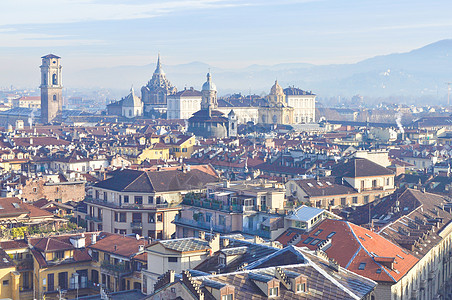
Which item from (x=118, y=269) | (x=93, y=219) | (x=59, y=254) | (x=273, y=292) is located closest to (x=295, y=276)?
(x=273, y=292)

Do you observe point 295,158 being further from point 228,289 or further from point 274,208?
point 228,289

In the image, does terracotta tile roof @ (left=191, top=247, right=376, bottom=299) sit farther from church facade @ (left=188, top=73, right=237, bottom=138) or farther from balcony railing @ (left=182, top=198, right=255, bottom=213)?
church facade @ (left=188, top=73, right=237, bottom=138)

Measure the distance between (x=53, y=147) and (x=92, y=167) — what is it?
23.1m

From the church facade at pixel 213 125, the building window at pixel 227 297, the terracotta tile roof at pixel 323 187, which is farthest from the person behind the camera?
the church facade at pixel 213 125

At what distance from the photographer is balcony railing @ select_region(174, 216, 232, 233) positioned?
45.3m

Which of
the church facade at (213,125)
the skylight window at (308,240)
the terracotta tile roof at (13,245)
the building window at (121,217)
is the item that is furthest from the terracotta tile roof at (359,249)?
the church facade at (213,125)

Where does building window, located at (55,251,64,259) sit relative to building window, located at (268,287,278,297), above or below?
below

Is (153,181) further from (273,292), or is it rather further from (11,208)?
(273,292)

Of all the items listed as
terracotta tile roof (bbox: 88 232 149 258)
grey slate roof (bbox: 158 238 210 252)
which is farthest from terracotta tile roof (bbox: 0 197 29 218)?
grey slate roof (bbox: 158 238 210 252)

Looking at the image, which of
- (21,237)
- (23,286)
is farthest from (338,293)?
(21,237)

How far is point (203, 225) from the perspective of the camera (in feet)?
154

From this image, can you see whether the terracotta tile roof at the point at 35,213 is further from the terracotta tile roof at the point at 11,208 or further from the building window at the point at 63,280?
the building window at the point at 63,280

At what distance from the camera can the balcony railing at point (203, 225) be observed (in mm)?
45294

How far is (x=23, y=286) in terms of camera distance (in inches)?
1549
